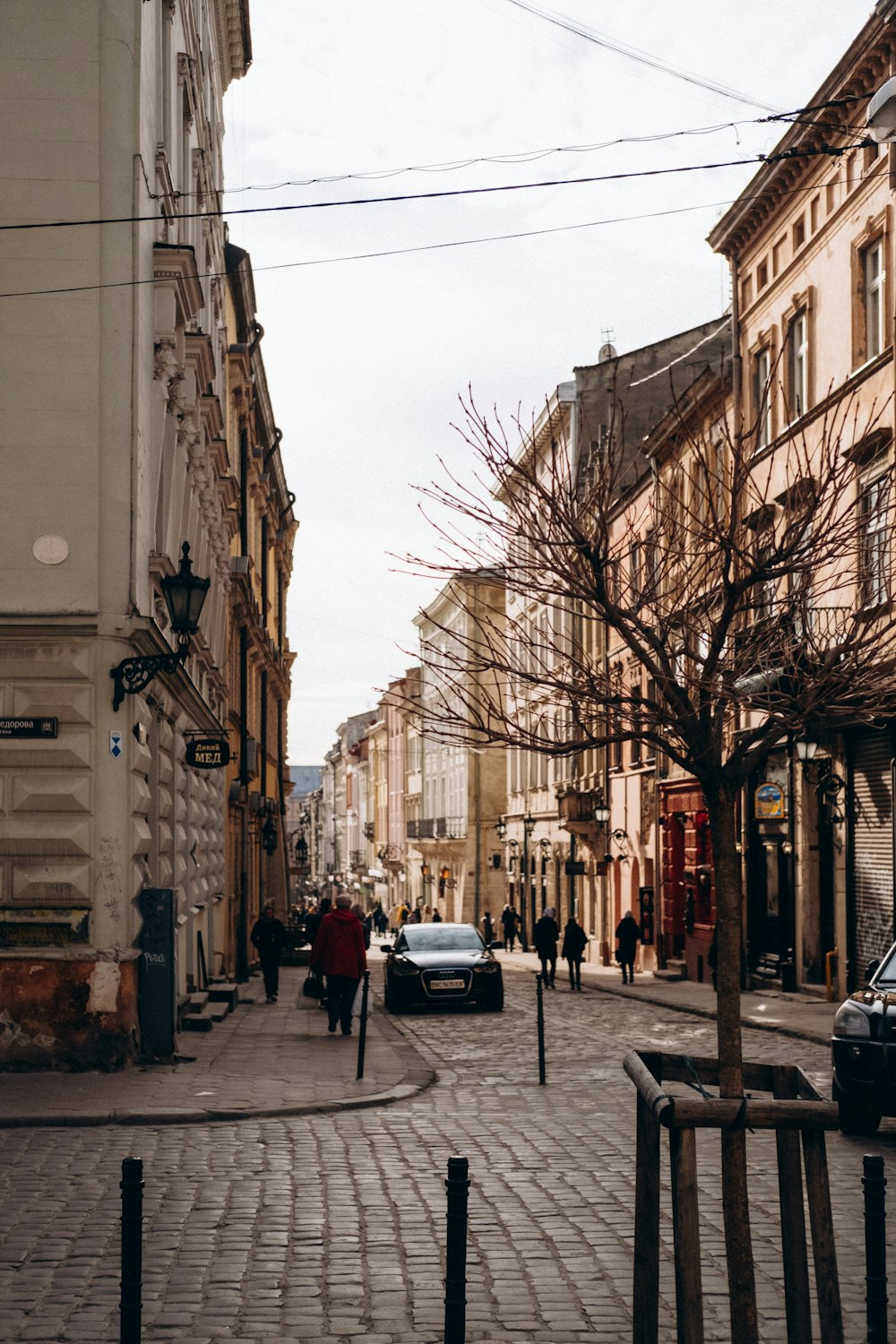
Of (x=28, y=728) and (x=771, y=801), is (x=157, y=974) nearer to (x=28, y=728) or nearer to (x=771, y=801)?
(x=28, y=728)

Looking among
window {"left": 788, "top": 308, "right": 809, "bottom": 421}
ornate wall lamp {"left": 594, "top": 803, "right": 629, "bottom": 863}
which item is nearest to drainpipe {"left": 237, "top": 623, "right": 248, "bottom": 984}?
ornate wall lamp {"left": 594, "top": 803, "right": 629, "bottom": 863}

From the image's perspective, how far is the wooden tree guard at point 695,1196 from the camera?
5922 mm

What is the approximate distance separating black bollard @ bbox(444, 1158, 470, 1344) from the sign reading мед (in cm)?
1117

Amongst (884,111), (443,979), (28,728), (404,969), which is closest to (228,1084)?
(28,728)

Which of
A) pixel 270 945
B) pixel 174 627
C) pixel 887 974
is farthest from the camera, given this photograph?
pixel 270 945

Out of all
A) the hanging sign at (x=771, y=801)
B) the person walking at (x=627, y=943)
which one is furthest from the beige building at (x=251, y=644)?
the hanging sign at (x=771, y=801)

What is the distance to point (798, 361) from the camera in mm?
31938

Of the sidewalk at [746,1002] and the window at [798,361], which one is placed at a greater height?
the window at [798,361]

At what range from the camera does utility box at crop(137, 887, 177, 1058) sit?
16.9m

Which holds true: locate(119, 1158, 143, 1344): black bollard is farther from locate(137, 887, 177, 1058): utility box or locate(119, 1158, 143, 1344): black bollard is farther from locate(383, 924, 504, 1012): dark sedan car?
locate(383, 924, 504, 1012): dark sedan car

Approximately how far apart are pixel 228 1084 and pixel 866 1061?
5.93 m

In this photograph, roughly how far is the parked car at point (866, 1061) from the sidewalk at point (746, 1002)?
231 inches

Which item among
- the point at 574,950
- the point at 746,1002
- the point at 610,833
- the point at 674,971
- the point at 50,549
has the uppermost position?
the point at 50,549

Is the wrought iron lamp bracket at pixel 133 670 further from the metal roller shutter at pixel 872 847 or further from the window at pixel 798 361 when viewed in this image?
the window at pixel 798 361
